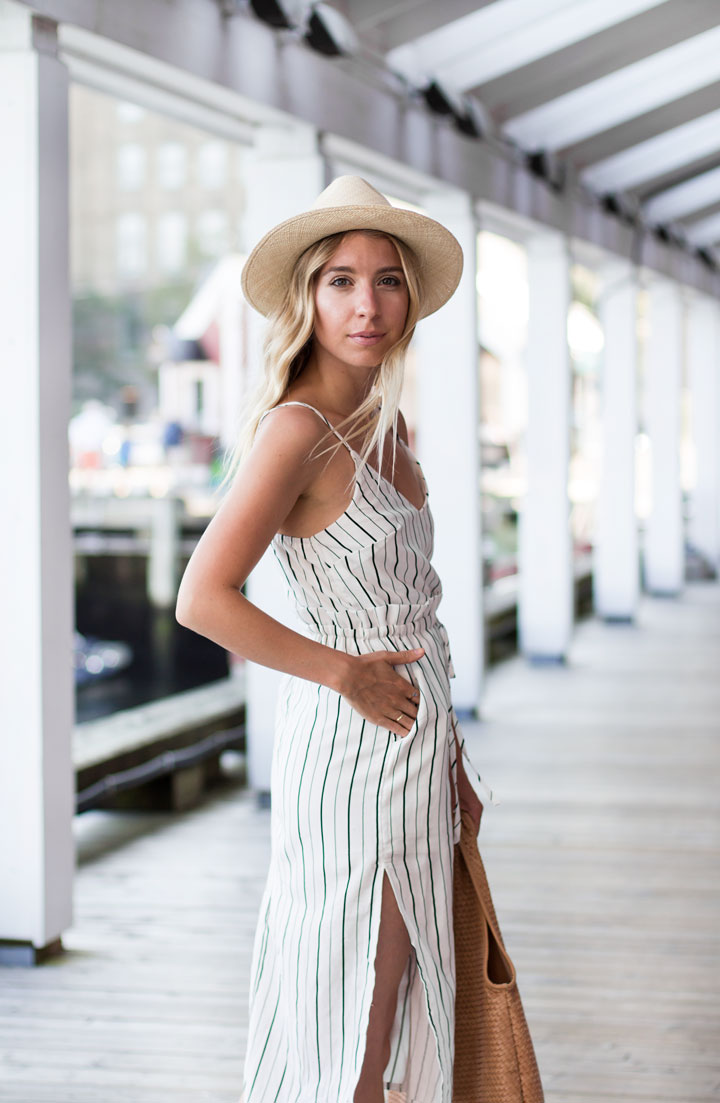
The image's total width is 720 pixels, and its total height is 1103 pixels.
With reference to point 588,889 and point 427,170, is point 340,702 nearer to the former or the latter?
point 588,889

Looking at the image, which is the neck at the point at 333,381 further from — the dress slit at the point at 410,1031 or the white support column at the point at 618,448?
the white support column at the point at 618,448

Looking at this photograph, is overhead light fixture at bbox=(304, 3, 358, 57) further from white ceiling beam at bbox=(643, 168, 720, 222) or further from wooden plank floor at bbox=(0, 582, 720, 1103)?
white ceiling beam at bbox=(643, 168, 720, 222)

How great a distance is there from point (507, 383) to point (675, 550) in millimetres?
9217

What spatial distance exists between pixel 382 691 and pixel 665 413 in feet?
32.7

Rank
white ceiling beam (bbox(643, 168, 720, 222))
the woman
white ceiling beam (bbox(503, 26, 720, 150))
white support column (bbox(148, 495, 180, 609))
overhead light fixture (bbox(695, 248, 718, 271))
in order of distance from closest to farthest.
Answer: the woman, white ceiling beam (bbox(503, 26, 720, 150)), white ceiling beam (bbox(643, 168, 720, 222)), overhead light fixture (bbox(695, 248, 718, 271)), white support column (bbox(148, 495, 180, 609))

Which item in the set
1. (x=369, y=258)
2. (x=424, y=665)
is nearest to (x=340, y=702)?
(x=424, y=665)

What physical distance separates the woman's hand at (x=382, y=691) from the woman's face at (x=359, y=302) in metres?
0.40

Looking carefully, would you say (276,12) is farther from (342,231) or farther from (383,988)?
(383,988)

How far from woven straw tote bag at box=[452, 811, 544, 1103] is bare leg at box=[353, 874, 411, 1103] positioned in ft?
0.44

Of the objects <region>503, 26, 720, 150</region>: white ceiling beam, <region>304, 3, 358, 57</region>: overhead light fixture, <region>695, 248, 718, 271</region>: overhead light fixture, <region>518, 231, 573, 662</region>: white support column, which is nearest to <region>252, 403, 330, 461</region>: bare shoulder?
<region>304, 3, 358, 57</region>: overhead light fixture

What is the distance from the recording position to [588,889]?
394cm

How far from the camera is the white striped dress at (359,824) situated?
1.80 metres

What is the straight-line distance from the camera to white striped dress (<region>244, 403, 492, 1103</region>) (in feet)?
5.90

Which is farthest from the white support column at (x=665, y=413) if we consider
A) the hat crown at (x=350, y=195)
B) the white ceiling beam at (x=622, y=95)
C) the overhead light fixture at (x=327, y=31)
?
the hat crown at (x=350, y=195)
